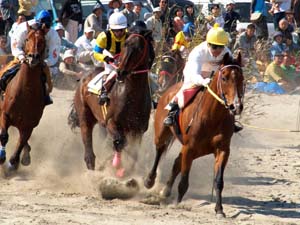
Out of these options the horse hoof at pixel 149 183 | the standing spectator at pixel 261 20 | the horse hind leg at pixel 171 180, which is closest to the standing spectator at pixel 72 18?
the standing spectator at pixel 261 20

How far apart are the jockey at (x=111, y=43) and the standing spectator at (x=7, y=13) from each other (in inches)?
289

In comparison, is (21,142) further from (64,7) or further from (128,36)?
(64,7)

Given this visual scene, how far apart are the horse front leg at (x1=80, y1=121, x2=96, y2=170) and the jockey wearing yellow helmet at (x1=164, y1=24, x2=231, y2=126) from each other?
6.31 ft

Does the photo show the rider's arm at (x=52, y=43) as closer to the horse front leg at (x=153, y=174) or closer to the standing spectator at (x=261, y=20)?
the horse front leg at (x=153, y=174)

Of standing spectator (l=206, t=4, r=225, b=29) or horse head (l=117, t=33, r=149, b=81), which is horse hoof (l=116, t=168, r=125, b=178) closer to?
horse head (l=117, t=33, r=149, b=81)

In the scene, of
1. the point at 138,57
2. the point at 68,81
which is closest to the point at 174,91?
the point at 138,57

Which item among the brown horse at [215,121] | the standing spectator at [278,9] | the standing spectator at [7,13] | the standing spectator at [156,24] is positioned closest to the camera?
the brown horse at [215,121]

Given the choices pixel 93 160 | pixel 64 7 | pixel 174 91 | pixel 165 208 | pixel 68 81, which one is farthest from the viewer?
pixel 64 7

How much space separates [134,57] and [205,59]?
4.77 feet

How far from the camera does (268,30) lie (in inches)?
905

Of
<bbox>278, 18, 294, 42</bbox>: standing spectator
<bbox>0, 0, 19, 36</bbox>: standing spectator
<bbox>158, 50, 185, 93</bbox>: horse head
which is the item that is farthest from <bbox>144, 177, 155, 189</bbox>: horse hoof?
<bbox>278, 18, 294, 42</bbox>: standing spectator

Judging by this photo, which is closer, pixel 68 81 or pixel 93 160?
pixel 93 160

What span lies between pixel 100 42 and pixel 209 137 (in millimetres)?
3079

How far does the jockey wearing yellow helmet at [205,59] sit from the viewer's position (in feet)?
36.2
